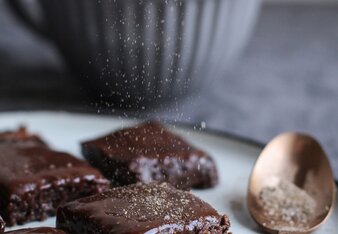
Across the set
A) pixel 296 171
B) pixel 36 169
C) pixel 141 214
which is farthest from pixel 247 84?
pixel 141 214

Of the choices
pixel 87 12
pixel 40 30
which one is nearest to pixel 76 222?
pixel 87 12

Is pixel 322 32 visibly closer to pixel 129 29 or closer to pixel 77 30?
pixel 77 30

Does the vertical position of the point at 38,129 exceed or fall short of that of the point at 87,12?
it falls short

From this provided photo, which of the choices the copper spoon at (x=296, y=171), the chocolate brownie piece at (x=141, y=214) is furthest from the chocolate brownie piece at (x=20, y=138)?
the copper spoon at (x=296, y=171)

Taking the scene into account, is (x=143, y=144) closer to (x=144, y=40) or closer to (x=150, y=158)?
(x=150, y=158)

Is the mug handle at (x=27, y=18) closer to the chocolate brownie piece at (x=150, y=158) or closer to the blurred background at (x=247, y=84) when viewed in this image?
the blurred background at (x=247, y=84)
